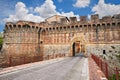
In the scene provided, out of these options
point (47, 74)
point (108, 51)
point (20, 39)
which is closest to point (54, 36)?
point (20, 39)

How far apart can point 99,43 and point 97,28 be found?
2.45 metres

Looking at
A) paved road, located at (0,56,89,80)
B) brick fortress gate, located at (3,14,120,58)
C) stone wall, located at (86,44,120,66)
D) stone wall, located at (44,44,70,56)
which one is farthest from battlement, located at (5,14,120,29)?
paved road, located at (0,56,89,80)

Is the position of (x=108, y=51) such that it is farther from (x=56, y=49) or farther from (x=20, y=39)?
(x=20, y=39)

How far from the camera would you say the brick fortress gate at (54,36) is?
80.5 feet

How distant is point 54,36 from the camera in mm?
26953

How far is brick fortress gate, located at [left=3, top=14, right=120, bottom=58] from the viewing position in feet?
80.5

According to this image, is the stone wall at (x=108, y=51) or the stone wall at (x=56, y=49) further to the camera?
the stone wall at (x=56, y=49)

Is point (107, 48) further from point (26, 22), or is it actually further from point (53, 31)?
point (26, 22)

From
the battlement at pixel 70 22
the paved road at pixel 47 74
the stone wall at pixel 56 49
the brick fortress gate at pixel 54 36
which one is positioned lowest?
the paved road at pixel 47 74

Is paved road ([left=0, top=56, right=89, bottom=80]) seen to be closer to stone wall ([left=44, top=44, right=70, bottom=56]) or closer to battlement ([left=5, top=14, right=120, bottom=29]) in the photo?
stone wall ([left=44, top=44, right=70, bottom=56])

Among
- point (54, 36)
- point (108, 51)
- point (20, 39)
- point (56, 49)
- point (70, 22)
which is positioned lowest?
point (108, 51)

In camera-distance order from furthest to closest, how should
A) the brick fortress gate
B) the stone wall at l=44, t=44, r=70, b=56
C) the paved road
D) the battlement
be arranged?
the stone wall at l=44, t=44, r=70, b=56
the brick fortress gate
the battlement
the paved road

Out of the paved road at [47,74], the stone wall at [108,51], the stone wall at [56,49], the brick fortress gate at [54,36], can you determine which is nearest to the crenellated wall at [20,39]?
the brick fortress gate at [54,36]

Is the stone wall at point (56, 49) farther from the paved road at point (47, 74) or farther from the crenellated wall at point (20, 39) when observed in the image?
the paved road at point (47, 74)
